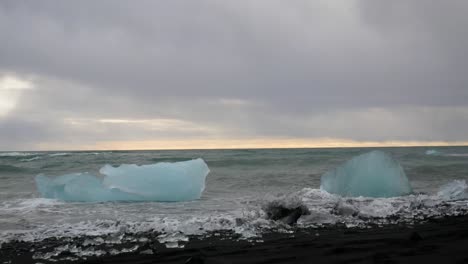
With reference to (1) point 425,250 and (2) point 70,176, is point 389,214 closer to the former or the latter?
(1) point 425,250

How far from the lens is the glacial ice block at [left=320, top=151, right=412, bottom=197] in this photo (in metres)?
10.5

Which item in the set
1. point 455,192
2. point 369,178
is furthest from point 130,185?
point 455,192

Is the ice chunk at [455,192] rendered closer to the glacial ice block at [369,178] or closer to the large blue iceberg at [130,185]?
the glacial ice block at [369,178]

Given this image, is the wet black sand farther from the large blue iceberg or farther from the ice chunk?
the large blue iceberg

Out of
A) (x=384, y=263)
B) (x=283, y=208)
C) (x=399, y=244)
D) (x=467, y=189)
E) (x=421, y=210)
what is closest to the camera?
(x=384, y=263)

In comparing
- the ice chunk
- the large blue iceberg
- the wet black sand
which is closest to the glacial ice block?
the ice chunk

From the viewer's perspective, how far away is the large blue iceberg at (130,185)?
10.2m

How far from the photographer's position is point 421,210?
7258 millimetres

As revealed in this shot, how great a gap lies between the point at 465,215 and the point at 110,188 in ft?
26.7

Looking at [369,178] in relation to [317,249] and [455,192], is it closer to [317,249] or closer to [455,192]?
[455,192]

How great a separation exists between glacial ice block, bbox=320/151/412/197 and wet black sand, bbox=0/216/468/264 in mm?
5184

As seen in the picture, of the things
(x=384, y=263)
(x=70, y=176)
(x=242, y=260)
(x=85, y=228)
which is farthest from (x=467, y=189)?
(x=70, y=176)

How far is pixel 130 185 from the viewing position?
10625 millimetres

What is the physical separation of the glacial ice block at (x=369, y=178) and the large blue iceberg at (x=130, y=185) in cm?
372
